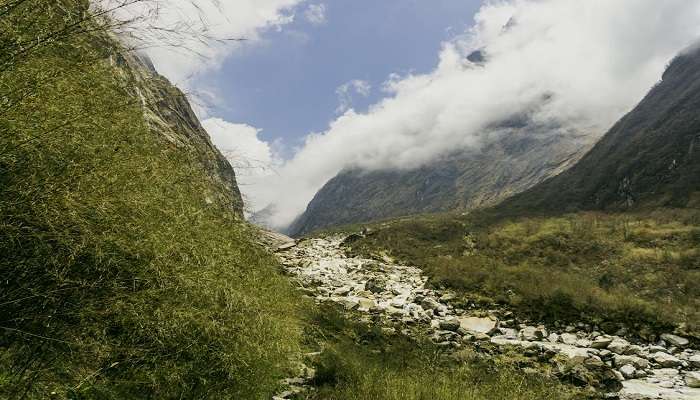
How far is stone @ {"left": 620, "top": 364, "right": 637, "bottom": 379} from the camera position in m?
9.60

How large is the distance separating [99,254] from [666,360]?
12.3 metres

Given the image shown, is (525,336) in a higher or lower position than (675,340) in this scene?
higher

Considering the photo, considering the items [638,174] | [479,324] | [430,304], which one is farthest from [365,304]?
[638,174]

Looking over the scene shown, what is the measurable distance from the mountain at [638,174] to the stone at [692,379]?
100 ft

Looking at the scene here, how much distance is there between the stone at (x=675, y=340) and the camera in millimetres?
11750

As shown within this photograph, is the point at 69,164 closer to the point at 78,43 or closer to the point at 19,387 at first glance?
the point at 78,43

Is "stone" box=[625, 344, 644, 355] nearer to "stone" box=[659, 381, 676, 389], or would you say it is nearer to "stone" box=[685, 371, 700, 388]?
"stone" box=[685, 371, 700, 388]

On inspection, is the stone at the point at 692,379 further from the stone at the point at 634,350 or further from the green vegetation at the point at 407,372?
the green vegetation at the point at 407,372

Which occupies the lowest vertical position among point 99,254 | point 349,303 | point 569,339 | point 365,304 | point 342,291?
point 569,339

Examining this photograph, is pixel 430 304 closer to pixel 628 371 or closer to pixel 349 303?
pixel 349 303

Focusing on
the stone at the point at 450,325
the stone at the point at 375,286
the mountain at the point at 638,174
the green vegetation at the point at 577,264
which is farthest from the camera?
the mountain at the point at 638,174

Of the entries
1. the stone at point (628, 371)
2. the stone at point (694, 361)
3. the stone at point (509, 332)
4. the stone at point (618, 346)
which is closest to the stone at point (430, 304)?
the stone at point (509, 332)

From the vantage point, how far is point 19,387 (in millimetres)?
2670

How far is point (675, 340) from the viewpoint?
11883mm
